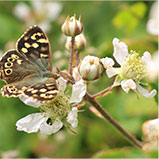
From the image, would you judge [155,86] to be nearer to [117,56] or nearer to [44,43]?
[117,56]

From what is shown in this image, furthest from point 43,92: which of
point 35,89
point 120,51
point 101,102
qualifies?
point 101,102

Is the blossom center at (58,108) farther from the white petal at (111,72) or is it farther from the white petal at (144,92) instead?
the white petal at (144,92)

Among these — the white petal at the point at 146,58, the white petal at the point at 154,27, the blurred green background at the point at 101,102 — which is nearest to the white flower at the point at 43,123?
the white petal at the point at 146,58

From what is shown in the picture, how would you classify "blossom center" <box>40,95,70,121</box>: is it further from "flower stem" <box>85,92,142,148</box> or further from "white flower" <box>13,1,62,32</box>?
"white flower" <box>13,1,62,32</box>

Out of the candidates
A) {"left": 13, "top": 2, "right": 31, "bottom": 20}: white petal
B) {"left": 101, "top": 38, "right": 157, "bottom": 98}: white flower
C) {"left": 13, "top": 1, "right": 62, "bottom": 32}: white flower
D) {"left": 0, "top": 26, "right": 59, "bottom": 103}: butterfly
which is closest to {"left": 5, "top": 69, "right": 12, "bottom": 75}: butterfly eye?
{"left": 0, "top": 26, "right": 59, "bottom": 103}: butterfly

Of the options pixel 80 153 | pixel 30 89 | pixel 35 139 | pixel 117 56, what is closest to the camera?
pixel 30 89

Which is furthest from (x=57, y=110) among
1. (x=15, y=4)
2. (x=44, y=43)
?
(x=15, y=4)
